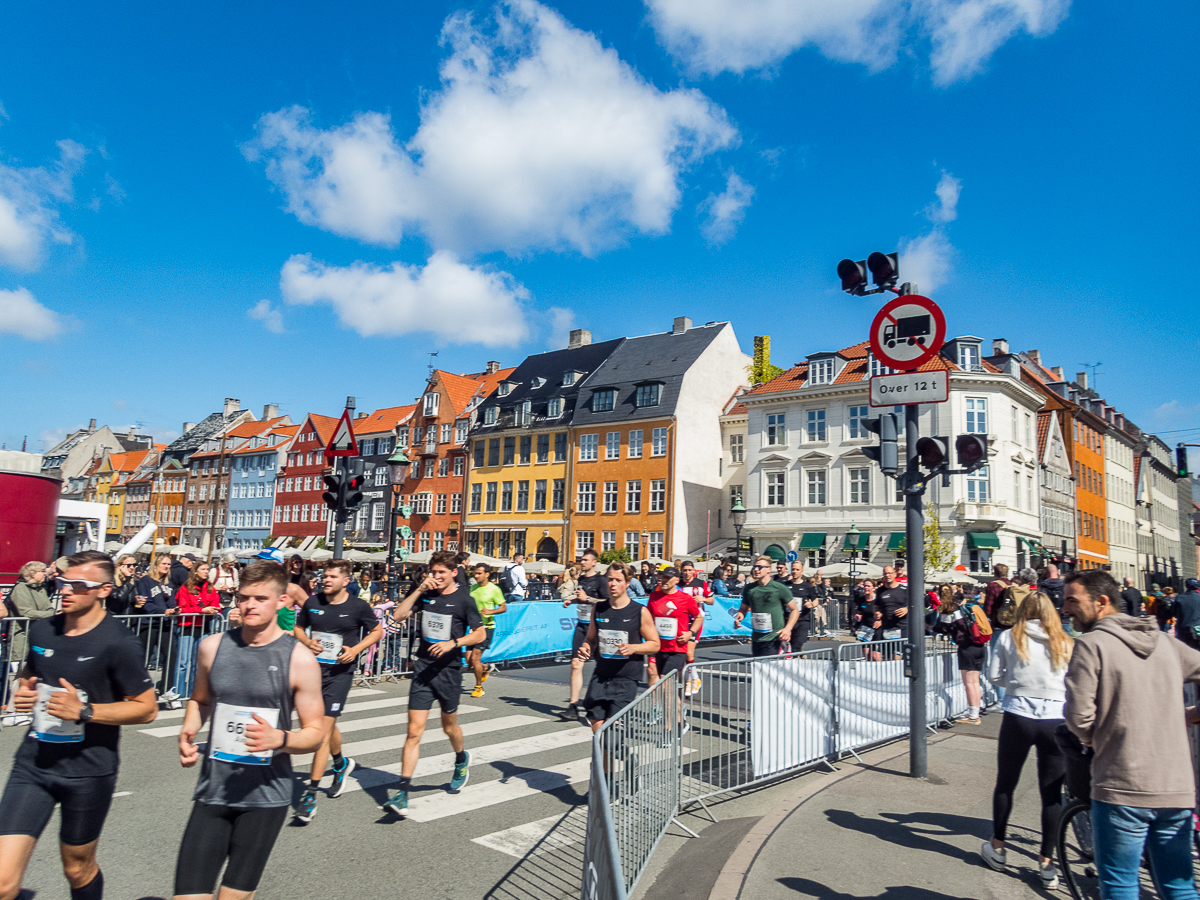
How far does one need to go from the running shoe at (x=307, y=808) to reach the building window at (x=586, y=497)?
4704cm

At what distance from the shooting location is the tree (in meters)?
39.8

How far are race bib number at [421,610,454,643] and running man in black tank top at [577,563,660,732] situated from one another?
1.18 metres

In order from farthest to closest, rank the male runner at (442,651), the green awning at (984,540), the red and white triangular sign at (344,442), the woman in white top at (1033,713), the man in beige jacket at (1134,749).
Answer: the green awning at (984,540) < the red and white triangular sign at (344,442) < the male runner at (442,651) < the woman in white top at (1033,713) < the man in beige jacket at (1134,749)

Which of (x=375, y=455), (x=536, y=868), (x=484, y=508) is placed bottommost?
(x=536, y=868)

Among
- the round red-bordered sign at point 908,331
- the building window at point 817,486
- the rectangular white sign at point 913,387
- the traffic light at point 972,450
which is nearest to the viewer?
the traffic light at point 972,450

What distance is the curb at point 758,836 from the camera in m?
4.78

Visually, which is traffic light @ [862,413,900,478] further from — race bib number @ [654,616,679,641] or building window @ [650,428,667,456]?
building window @ [650,428,667,456]

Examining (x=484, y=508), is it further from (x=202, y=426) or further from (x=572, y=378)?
(x=202, y=426)

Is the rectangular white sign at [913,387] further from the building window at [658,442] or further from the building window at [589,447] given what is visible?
the building window at [589,447]

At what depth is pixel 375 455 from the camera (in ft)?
227

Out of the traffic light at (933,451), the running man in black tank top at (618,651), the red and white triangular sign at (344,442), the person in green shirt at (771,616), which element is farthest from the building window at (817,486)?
the running man in black tank top at (618,651)

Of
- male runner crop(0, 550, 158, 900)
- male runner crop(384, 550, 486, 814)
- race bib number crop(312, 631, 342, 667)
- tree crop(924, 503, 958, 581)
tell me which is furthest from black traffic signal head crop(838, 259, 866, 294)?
tree crop(924, 503, 958, 581)

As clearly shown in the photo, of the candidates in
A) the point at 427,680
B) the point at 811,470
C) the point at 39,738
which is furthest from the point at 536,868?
the point at 811,470

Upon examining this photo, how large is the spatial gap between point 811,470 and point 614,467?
12452 mm
